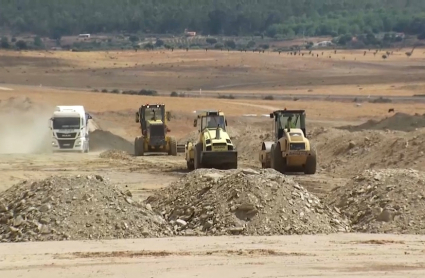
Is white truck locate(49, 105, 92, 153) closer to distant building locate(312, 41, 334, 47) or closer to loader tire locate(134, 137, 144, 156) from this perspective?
loader tire locate(134, 137, 144, 156)

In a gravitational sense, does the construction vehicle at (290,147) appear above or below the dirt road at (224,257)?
below

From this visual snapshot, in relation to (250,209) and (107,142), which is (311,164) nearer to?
(250,209)

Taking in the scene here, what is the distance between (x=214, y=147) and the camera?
1298 inches

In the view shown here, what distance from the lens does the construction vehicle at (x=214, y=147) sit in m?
32.9

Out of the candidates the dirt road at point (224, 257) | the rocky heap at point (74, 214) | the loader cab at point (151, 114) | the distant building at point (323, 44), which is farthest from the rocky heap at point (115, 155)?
the distant building at point (323, 44)

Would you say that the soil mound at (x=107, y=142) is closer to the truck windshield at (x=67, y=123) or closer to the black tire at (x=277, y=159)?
the truck windshield at (x=67, y=123)

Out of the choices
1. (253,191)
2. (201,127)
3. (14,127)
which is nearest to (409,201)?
(253,191)

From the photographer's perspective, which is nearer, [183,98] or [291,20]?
[183,98]

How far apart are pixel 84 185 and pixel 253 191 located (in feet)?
10.5

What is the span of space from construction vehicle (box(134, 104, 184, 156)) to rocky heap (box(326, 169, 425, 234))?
62.8 ft

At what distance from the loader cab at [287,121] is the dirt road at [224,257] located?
1328 centimetres

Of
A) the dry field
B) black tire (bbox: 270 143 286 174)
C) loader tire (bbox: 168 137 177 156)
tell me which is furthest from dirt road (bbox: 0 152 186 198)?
the dry field

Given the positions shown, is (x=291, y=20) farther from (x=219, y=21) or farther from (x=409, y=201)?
(x=409, y=201)

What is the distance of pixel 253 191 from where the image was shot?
69.0ft
